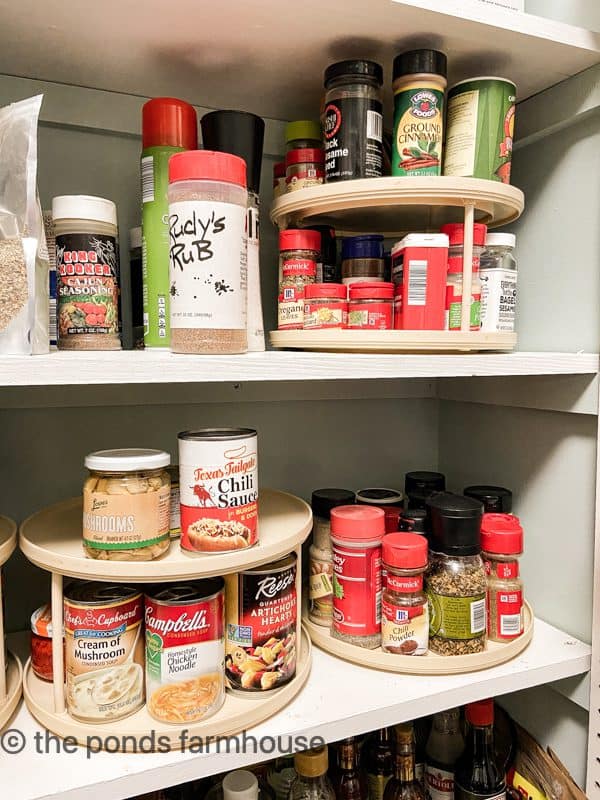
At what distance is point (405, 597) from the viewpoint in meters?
0.76

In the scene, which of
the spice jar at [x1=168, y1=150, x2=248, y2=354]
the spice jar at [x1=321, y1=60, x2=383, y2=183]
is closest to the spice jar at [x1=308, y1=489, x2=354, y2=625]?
the spice jar at [x1=168, y1=150, x2=248, y2=354]

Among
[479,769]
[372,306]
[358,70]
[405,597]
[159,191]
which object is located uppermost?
[358,70]

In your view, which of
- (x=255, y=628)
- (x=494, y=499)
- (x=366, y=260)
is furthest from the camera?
(x=494, y=499)

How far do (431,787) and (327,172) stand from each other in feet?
2.89

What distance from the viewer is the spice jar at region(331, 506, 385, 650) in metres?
0.77

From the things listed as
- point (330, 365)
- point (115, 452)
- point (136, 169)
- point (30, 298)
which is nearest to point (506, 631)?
point (330, 365)

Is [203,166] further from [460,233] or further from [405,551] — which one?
[405,551]

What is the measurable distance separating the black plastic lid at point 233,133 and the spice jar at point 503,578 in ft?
1.79

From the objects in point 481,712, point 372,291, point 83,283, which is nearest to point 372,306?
point 372,291

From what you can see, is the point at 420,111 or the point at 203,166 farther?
the point at 420,111

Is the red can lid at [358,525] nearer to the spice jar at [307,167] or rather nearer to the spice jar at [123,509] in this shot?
the spice jar at [123,509]

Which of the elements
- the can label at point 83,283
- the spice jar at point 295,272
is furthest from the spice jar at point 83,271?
the spice jar at point 295,272

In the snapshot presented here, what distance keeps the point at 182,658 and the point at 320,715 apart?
0.17 m

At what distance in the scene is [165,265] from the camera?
701 mm
